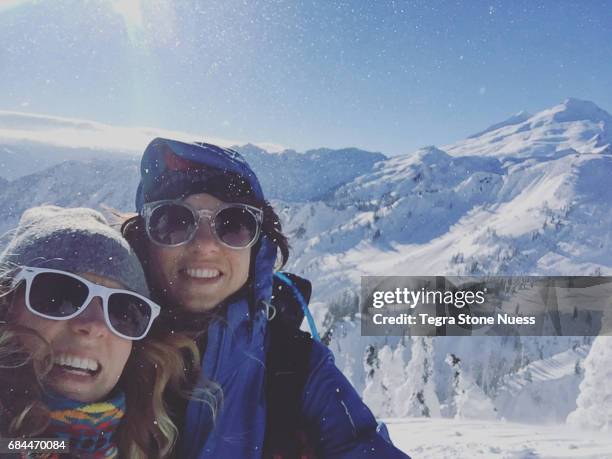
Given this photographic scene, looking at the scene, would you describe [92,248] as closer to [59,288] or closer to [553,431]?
[59,288]

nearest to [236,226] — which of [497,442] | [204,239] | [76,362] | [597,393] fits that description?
[204,239]

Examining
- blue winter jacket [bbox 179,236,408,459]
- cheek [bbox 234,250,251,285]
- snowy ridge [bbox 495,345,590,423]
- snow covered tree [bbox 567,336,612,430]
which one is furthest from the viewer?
snowy ridge [bbox 495,345,590,423]

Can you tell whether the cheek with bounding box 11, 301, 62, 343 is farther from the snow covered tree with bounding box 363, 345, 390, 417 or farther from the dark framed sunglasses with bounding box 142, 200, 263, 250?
the snow covered tree with bounding box 363, 345, 390, 417

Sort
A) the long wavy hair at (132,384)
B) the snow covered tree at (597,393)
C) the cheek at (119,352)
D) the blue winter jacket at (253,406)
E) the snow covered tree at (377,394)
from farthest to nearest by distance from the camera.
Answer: the snow covered tree at (377,394) → the snow covered tree at (597,393) → the blue winter jacket at (253,406) → the cheek at (119,352) → the long wavy hair at (132,384)

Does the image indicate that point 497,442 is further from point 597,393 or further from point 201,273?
point 597,393

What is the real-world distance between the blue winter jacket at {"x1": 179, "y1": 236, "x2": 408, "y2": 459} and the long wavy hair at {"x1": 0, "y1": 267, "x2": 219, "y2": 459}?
87 millimetres

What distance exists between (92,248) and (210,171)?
764 mm

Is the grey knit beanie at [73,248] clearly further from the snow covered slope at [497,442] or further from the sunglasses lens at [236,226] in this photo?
the snow covered slope at [497,442]

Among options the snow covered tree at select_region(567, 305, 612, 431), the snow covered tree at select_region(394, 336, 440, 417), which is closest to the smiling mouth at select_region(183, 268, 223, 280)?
the snow covered tree at select_region(567, 305, 612, 431)

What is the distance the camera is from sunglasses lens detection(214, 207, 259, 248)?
97.3 inches

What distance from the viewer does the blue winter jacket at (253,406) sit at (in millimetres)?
2281

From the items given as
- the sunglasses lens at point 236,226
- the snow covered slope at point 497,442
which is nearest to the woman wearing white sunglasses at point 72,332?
the sunglasses lens at point 236,226

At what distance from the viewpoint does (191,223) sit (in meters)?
2.42

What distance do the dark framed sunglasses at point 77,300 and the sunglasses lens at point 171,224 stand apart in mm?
431
